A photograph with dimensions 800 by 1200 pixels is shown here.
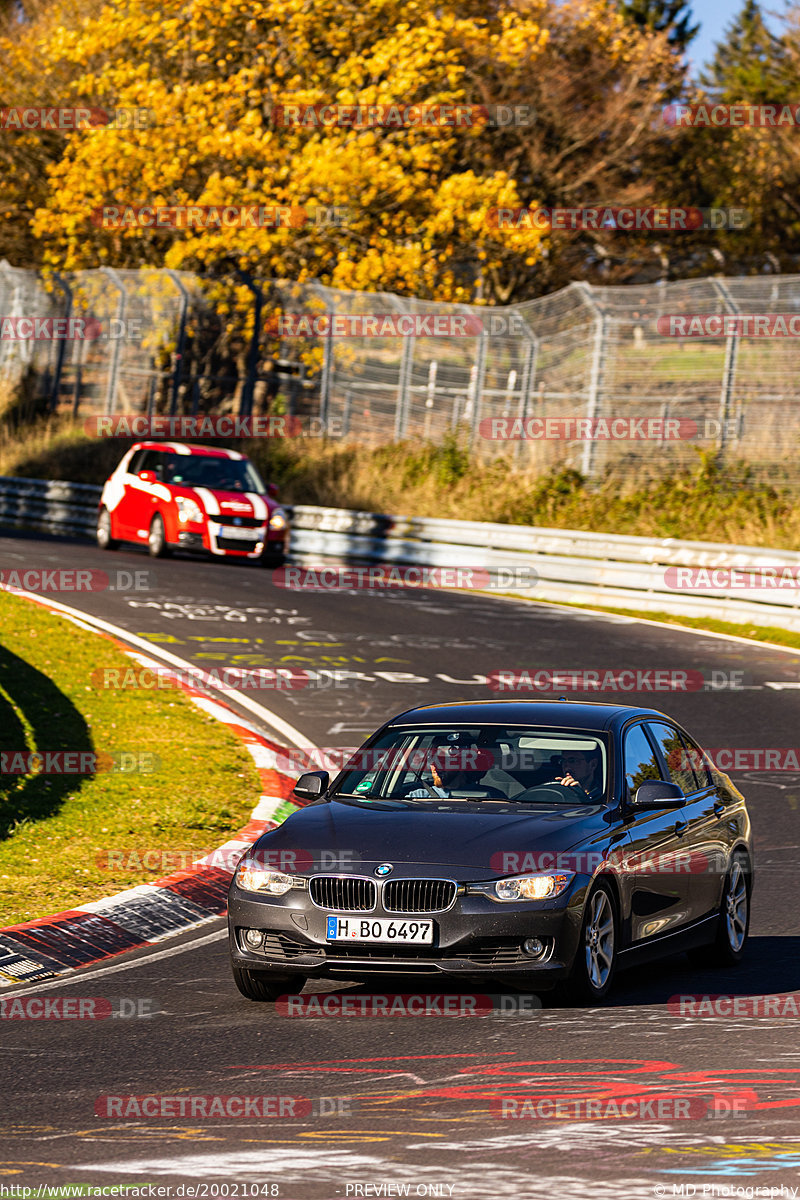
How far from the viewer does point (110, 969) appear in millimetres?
8852

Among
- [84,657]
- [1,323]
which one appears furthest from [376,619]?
[1,323]

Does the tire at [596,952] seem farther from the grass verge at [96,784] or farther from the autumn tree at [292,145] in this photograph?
the autumn tree at [292,145]

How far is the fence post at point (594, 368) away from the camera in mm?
30234

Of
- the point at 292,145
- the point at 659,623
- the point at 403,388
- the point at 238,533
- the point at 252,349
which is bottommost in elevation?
the point at 659,623

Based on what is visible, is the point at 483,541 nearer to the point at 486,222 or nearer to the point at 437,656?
the point at 437,656

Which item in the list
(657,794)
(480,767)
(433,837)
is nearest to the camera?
(433,837)

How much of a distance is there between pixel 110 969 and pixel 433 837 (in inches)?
76.6

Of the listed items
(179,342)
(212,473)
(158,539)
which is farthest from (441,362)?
(158,539)

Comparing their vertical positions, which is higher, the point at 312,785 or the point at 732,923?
the point at 312,785

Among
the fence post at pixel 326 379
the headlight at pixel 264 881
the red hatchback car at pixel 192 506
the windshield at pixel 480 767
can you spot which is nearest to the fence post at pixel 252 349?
the fence post at pixel 326 379

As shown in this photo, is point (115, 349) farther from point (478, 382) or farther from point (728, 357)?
point (728, 357)

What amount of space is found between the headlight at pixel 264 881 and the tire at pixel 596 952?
128 centimetres

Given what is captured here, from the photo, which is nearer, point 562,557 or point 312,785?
point 312,785

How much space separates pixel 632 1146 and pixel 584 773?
327 cm
